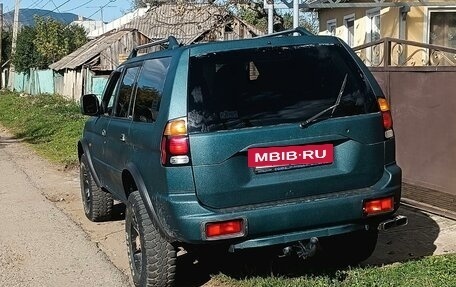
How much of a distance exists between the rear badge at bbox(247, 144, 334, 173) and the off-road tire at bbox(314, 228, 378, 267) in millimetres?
1139

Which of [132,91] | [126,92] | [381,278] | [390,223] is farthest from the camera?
[126,92]

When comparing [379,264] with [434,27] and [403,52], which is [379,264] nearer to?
[403,52]

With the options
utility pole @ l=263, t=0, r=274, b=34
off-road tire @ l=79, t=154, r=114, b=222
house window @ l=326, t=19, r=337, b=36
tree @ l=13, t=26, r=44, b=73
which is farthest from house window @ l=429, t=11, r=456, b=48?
tree @ l=13, t=26, r=44, b=73

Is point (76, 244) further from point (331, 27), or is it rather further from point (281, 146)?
point (331, 27)

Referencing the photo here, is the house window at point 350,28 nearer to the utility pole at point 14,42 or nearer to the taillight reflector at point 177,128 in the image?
the taillight reflector at point 177,128

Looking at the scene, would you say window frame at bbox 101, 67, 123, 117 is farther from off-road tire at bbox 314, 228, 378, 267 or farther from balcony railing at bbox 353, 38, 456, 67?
balcony railing at bbox 353, 38, 456, 67

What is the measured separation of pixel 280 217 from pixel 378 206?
75 cm

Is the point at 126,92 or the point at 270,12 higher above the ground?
the point at 270,12

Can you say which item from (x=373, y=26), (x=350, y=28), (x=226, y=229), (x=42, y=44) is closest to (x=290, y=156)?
(x=226, y=229)

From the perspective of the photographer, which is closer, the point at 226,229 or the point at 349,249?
the point at 226,229

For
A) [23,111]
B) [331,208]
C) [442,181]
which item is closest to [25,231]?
[331,208]

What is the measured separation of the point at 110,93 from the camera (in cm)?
706

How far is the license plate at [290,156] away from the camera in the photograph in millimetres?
4602

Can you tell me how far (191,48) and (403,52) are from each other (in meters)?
5.94
